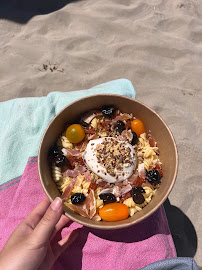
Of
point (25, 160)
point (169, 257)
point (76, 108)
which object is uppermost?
point (76, 108)

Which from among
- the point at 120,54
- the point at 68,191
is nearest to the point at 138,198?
the point at 68,191

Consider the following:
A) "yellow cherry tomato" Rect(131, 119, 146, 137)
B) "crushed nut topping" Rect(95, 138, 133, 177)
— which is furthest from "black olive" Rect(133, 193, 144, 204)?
"yellow cherry tomato" Rect(131, 119, 146, 137)

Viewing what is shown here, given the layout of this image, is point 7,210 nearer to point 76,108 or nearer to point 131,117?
point 76,108

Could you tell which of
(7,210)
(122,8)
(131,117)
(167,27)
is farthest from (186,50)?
(7,210)

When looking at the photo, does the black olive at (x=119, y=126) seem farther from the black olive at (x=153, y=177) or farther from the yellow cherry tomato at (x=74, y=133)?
the black olive at (x=153, y=177)

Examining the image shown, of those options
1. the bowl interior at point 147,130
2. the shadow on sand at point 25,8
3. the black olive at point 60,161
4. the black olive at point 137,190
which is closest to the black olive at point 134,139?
the bowl interior at point 147,130

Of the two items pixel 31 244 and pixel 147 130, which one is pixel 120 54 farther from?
pixel 31 244
